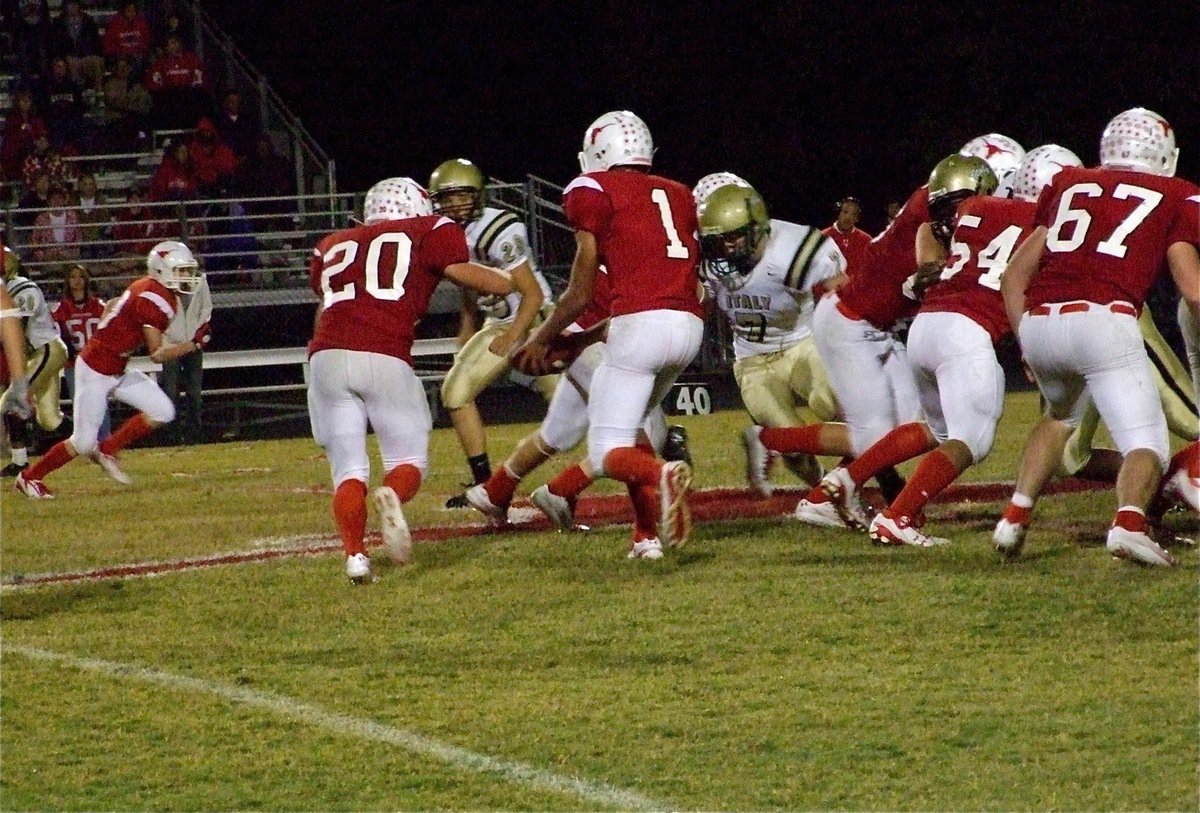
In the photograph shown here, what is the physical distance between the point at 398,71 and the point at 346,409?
16.1 m

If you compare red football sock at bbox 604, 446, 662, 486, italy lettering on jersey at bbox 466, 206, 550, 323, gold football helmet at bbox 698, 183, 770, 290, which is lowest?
red football sock at bbox 604, 446, 662, 486

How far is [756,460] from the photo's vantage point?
8367 millimetres

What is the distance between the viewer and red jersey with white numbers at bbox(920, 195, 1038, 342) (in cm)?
696

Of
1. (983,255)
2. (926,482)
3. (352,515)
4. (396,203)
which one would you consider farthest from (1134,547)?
(396,203)

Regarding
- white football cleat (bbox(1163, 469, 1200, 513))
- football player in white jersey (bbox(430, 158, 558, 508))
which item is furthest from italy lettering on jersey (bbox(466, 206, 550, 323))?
white football cleat (bbox(1163, 469, 1200, 513))

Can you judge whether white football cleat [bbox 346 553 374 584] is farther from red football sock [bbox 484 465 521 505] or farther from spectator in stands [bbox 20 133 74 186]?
spectator in stands [bbox 20 133 74 186]

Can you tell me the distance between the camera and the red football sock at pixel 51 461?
36.0 ft

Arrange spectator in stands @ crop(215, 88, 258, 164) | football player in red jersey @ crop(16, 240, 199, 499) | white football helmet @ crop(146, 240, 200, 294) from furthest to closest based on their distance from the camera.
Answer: spectator in stands @ crop(215, 88, 258, 164) → white football helmet @ crop(146, 240, 200, 294) → football player in red jersey @ crop(16, 240, 199, 499)

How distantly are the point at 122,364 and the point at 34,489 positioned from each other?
36.4 inches

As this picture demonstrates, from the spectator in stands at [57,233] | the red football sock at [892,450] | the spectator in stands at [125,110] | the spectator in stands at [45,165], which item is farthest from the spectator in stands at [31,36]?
the red football sock at [892,450]

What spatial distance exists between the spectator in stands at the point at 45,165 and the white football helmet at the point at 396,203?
35.2 ft

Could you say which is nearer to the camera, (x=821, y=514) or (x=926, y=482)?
(x=926, y=482)

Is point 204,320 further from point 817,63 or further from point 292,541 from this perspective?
point 817,63

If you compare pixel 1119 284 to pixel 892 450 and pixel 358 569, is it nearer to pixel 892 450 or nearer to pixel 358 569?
pixel 892 450
